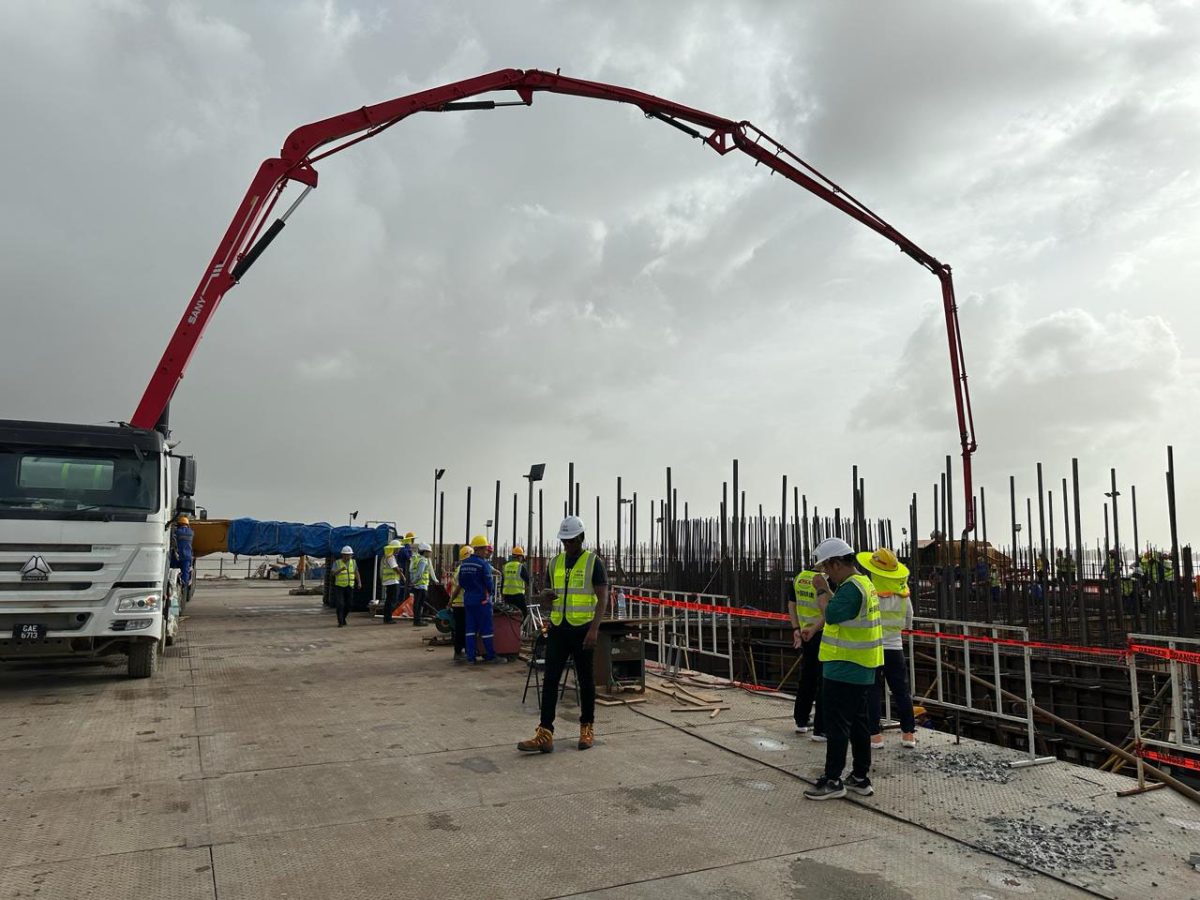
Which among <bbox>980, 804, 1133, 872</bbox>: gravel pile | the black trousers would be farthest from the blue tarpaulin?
<bbox>980, 804, 1133, 872</bbox>: gravel pile

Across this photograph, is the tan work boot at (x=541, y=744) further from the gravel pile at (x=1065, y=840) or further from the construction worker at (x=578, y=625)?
the gravel pile at (x=1065, y=840)

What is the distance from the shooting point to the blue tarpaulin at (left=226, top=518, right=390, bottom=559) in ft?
67.0

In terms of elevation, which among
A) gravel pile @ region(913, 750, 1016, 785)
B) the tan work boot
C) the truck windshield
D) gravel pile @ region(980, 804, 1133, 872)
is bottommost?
gravel pile @ region(913, 750, 1016, 785)

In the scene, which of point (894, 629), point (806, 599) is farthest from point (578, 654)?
point (894, 629)

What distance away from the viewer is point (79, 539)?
8.22 meters

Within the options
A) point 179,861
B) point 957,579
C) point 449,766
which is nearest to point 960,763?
point 449,766

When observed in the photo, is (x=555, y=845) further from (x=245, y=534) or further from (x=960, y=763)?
(x=245, y=534)

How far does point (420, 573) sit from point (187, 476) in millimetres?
7643

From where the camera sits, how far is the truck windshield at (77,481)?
8258mm

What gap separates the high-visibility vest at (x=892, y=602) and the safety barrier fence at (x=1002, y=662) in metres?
0.36

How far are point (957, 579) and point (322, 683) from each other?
2219cm

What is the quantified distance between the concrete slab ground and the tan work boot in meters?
0.07

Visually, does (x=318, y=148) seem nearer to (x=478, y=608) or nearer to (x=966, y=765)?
(x=478, y=608)

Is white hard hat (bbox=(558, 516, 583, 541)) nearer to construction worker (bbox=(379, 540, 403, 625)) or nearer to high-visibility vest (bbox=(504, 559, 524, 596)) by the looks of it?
high-visibility vest (bbox=(504, 559, 524, 596))
